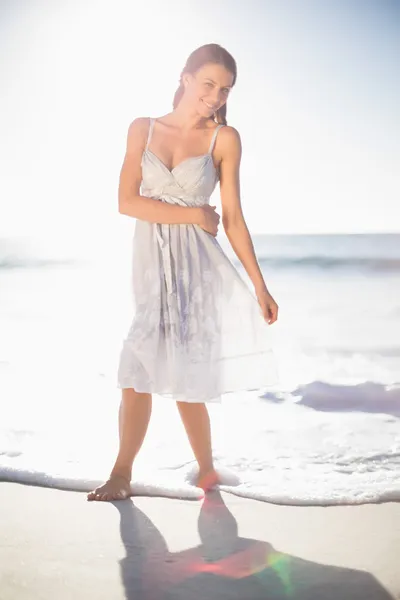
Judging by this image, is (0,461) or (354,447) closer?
(0,461)

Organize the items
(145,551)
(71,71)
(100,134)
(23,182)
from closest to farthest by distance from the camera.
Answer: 1. (145,551)
2. (71,71)
3. (100,134)
4. (23,182)

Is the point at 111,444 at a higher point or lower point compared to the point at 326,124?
lower

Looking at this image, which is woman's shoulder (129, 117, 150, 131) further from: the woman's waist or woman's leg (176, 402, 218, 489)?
woman's leg (176, 402, 218, 489)

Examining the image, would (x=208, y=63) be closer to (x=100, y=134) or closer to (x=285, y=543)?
(x=285, y=543)

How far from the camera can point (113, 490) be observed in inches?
80.3

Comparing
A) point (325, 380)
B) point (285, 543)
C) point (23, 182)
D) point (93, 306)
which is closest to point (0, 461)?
point (285, 543)

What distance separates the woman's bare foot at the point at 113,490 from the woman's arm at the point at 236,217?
0.64 m

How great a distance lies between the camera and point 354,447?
261cm

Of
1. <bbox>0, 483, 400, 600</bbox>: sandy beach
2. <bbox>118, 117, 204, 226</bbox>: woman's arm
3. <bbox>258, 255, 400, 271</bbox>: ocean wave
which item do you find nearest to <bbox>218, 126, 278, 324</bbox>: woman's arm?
<bbox>118, 117, 204, 226</bbox>: woman's arm

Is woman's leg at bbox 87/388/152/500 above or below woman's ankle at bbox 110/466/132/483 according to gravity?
above

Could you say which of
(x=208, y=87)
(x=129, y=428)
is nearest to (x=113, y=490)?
(x=129, y=428)

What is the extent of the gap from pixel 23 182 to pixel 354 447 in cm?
1278

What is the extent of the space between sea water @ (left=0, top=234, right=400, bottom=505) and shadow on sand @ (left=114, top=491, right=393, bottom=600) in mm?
322

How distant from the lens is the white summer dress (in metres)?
2.05
